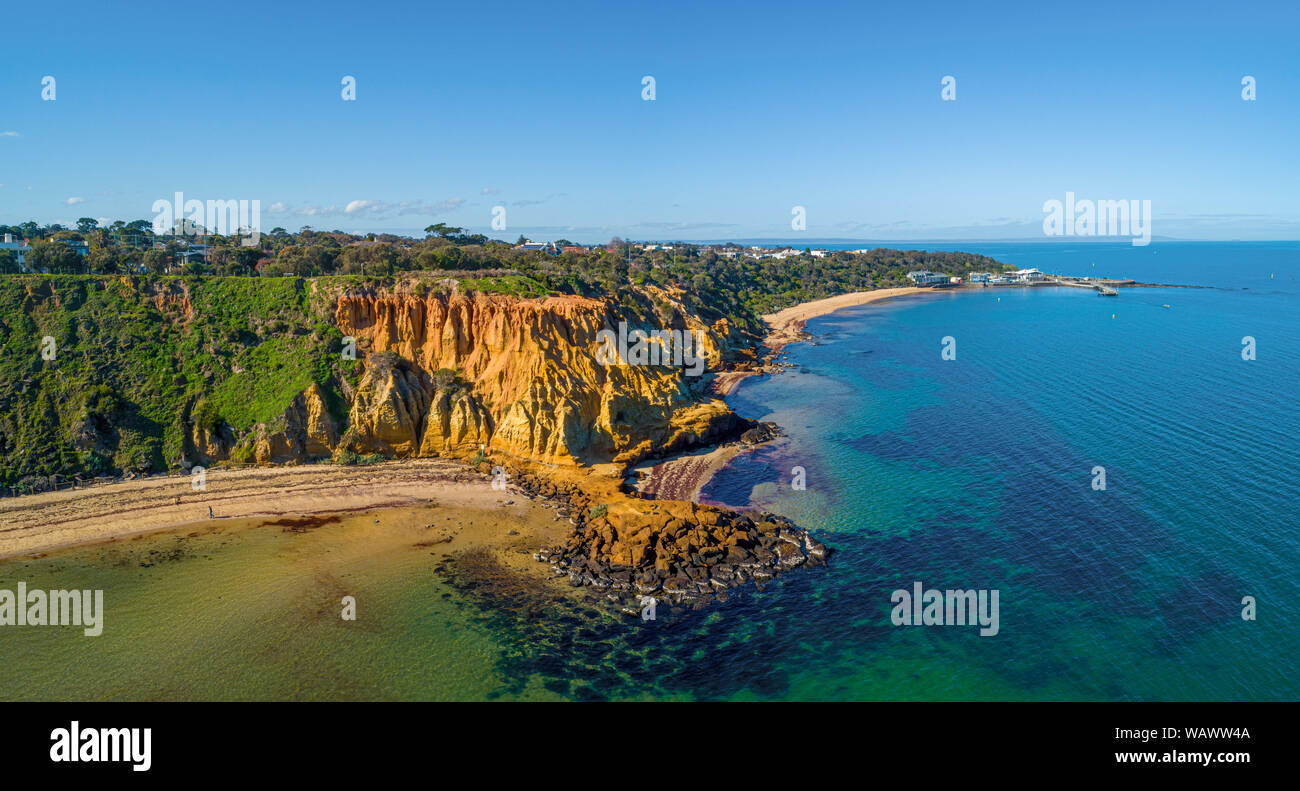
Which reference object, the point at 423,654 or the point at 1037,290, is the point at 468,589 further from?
the point at 1037,290

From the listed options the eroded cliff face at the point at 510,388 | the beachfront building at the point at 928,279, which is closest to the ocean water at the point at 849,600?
the eroded cliff face at the point at 510,388

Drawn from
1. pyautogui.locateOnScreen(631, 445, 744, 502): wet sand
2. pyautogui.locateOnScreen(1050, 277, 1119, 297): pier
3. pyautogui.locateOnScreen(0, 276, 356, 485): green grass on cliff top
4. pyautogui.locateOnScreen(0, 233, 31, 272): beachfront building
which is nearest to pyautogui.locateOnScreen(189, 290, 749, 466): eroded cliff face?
pyautogui.locateOnScreen(631, 445, 744, 502): wet sand

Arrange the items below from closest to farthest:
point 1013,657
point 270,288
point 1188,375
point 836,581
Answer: point 1013,657 < point 836,581 < point 270,288 < point 1188,375

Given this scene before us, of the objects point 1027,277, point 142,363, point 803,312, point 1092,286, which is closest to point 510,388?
point 142,363

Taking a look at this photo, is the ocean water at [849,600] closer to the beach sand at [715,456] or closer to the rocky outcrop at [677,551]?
the rocky outcrop at [677,551]
